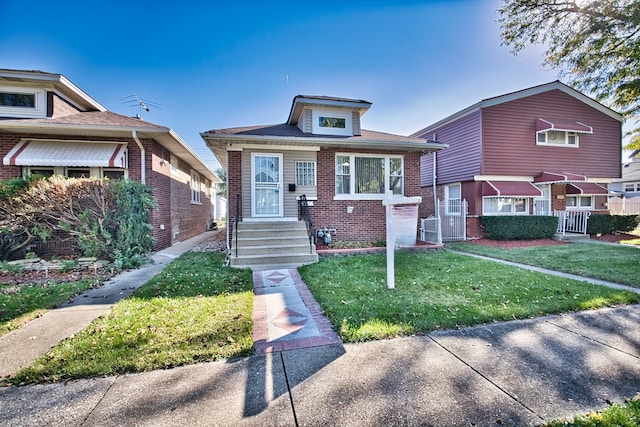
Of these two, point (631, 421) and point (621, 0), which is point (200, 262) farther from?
point (621, 0)

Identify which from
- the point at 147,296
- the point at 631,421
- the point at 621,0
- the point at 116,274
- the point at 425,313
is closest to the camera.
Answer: the point at 631,421

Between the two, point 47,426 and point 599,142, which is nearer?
point 47,426

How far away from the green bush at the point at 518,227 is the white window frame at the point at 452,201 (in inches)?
43.2

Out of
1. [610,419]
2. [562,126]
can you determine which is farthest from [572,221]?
[610,419]

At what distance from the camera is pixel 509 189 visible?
41.7 feet

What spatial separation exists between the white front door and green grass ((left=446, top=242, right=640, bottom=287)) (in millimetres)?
6638

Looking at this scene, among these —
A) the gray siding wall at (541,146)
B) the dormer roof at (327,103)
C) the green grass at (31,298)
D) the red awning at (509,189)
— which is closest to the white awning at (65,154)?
the green grass at (31,298)

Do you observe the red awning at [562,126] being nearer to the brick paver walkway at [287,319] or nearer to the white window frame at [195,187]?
the brick paver walkway at [287,319]

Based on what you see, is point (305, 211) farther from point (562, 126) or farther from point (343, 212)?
point (562, 126)

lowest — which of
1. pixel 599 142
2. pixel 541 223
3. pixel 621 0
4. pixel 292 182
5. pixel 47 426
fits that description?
pixel 47 426

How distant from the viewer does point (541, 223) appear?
12336 millimetres

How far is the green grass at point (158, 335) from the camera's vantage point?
2.70 meters

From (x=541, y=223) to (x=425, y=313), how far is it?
11.7 metres

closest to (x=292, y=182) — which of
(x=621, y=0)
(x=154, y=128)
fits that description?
(x=154, y=128)
